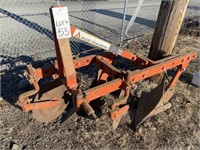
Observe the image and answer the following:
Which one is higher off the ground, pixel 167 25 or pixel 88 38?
pixel 88 38

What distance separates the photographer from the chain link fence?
5164 mm

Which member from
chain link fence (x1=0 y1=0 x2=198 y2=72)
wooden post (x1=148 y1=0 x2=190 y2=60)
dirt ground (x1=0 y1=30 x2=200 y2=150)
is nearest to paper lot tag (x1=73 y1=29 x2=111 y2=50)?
dirt ground (x1=0 y1=30 x2=200 y2=150)

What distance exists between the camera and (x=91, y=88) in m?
2.76

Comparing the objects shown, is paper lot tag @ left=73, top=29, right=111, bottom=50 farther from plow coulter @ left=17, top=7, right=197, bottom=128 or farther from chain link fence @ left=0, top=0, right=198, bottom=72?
chain link fence @ left=0, top=0, right=198, bottom=72

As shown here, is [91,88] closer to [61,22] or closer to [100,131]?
[100,131]

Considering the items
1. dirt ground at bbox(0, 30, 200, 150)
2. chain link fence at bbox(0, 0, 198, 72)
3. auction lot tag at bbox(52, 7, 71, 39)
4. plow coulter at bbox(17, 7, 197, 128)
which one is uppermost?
auction lot tag at bbox(52, 7, 71, 39)

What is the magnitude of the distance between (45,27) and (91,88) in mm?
4751

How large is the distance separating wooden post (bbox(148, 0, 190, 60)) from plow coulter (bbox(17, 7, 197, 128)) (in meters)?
0.46

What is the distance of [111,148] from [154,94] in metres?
1.07

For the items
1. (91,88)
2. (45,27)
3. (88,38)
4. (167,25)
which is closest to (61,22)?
(88,38)

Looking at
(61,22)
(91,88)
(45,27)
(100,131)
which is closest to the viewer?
(61,22)

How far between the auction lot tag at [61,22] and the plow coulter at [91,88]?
30 mm

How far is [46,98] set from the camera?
10.3ft

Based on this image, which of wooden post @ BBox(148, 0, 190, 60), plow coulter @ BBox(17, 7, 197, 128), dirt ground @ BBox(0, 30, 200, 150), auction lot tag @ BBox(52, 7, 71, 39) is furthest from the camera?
wooden post @ BBox(148, 0, 190, 60)
